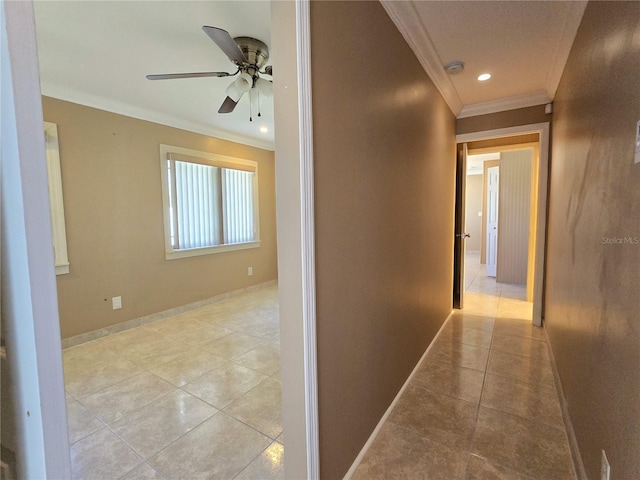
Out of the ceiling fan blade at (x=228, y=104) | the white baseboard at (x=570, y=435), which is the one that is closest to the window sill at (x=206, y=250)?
the ceiling fan blade at (x=228, y=104)

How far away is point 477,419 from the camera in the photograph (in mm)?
1749

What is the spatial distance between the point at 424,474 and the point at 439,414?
0.47m

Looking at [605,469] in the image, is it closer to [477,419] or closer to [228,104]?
[477,419]

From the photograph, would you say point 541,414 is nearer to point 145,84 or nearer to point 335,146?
point 335,146

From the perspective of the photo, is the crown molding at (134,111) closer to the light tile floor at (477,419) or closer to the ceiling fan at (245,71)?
the ceiling fan at (245,71)

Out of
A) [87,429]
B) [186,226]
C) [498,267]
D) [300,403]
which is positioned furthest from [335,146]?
[498,267]

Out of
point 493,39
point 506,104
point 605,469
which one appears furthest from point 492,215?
point 605,469

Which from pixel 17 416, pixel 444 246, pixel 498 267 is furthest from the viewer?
pixel 498 267

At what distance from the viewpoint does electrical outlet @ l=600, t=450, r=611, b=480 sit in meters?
1.00

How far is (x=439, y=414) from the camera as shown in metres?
1.80

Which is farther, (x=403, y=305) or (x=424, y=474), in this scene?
(x=403, y=305)

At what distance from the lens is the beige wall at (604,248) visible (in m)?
0.90


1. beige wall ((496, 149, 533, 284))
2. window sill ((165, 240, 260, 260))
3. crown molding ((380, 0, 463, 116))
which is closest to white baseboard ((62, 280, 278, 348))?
window sill ((165, 240, 260, 260))

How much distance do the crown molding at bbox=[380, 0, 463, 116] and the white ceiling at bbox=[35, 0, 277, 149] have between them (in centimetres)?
77
